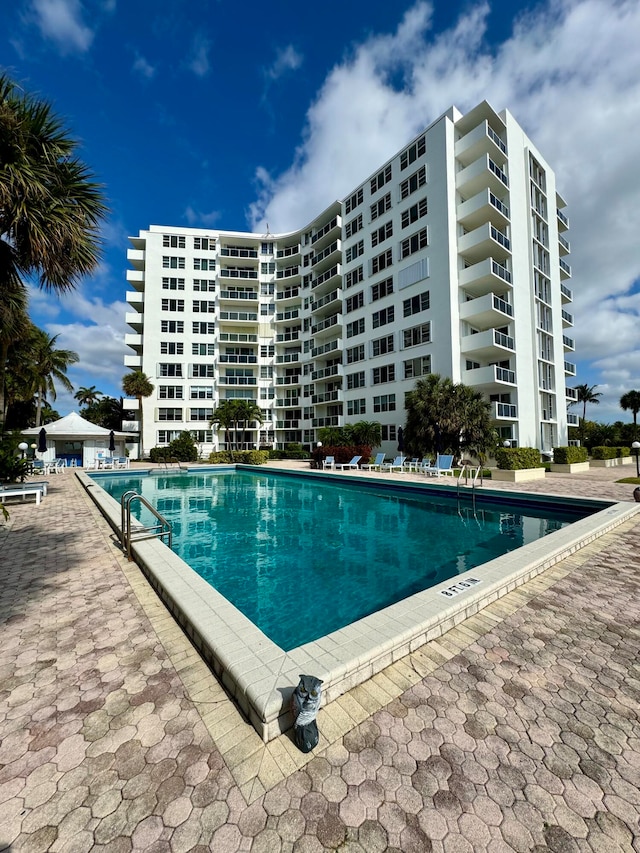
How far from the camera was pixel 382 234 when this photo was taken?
2981 cm

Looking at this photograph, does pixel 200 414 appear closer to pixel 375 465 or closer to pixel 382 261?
pixel 375 465

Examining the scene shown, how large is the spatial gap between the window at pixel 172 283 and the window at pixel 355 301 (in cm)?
1923

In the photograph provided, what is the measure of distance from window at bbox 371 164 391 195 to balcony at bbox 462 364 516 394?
18.2 m

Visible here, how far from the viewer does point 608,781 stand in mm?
2117

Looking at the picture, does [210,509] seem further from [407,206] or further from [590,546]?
[407,206]

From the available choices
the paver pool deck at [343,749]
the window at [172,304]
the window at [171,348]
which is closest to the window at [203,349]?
the window at [171,348]

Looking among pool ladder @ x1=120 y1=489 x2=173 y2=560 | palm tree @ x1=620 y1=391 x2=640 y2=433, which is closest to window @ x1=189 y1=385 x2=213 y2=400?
pool ladder @ x1=120 y1=489 x2=173 y2=560

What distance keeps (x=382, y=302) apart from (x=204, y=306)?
68.8 ft

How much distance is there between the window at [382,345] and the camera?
28.8 meters

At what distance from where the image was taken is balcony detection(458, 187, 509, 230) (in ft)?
78.2

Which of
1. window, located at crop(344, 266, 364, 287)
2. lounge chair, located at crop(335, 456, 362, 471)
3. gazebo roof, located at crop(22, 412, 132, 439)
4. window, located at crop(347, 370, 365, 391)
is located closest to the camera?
lounge chair, located at crop(335, 456, 362, 471)

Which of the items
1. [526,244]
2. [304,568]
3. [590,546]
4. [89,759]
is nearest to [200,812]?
[89,759]

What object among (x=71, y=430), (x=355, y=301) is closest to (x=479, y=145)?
(x=355, y=301)

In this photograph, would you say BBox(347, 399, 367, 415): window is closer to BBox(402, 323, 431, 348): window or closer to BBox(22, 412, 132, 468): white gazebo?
BBox(402, 323, 431, 348): window
